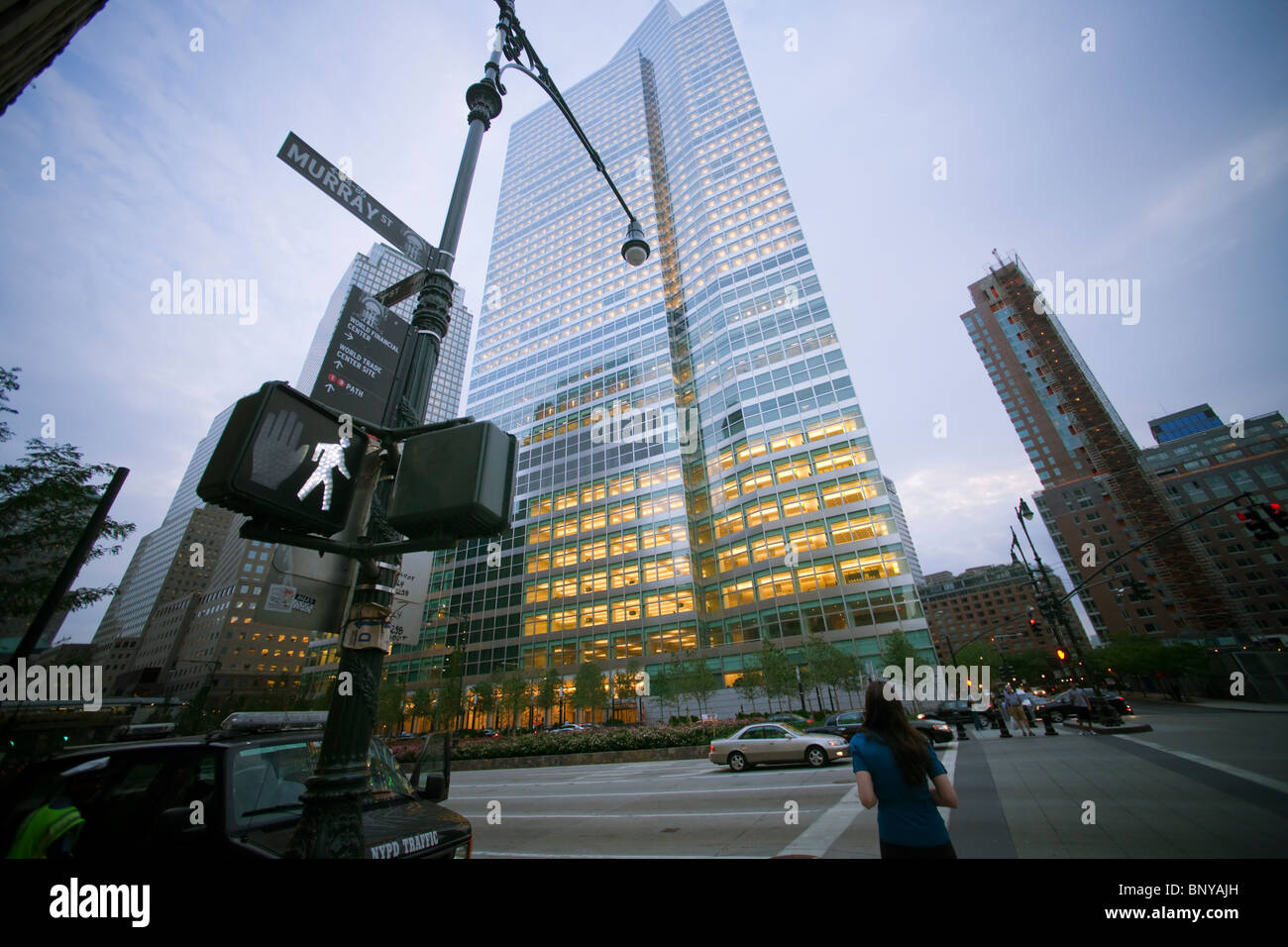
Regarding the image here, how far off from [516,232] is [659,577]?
7223 centimetres

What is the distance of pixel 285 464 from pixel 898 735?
4438 mm

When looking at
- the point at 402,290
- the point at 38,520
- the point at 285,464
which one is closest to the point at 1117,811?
the point at 285,464

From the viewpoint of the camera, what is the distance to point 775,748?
15.9m

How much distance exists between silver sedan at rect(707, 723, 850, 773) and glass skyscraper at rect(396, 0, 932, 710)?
27.6m

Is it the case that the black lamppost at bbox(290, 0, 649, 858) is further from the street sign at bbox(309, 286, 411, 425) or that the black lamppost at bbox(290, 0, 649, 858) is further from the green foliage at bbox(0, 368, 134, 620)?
the green foliage at bbox(0, 368, 134, 620)

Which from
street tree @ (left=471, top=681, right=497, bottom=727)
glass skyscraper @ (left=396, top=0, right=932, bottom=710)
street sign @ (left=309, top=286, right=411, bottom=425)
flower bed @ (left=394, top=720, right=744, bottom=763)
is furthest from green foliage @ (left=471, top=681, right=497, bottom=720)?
street sign @ (left=309, top=286, right=411, bottom=425)

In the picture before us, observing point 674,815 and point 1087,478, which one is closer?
point 674,815

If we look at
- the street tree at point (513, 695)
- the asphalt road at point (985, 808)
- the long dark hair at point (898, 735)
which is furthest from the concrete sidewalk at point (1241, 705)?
the street tree at point (513, 695)

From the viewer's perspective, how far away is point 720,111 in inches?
2854

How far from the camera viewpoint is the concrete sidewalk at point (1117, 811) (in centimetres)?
547

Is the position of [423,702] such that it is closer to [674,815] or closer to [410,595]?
[674,815]

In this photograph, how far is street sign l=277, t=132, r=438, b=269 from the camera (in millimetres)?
4500
